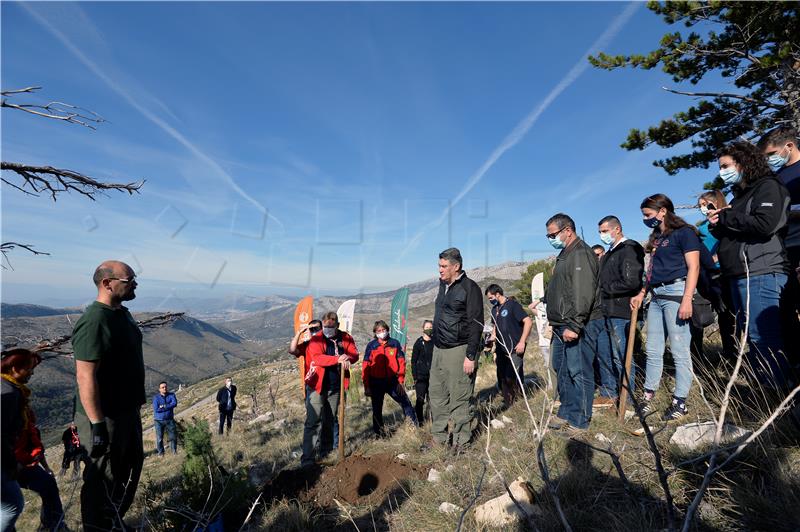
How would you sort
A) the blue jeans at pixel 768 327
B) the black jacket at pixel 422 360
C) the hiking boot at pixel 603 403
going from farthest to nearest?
the black jacket at pixel 422 360, the hiking boot at pixel 603 403, the blue jeans at pixel 768 327

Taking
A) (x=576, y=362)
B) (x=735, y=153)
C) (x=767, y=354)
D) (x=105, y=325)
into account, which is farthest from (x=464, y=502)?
(x=735, y=153)

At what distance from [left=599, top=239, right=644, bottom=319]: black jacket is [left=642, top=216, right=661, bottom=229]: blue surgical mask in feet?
0.73

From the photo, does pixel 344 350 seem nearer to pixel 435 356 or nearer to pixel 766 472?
pixel 435 356

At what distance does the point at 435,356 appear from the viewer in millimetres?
4707

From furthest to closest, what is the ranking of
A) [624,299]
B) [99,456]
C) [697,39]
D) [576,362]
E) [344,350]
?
[697,39], [344,350], [624,299], [576,362], [99,456]

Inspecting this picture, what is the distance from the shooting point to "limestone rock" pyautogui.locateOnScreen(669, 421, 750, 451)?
2.70m

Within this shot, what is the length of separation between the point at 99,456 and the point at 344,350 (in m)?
3.25

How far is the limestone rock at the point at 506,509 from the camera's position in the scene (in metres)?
2.44

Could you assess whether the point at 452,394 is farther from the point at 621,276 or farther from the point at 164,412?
the point at 164,412

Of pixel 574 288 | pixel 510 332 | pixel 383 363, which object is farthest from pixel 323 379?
pixel 574 288

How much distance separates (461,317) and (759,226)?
2.71 metres

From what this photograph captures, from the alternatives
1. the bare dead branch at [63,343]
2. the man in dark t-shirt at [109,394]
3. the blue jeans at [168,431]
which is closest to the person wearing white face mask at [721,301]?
the man in dark t-shirt at [109,394]

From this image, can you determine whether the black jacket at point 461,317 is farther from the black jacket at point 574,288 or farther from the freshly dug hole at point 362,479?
the freshly dug hole at point 362,479

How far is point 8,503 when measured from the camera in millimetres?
2605
